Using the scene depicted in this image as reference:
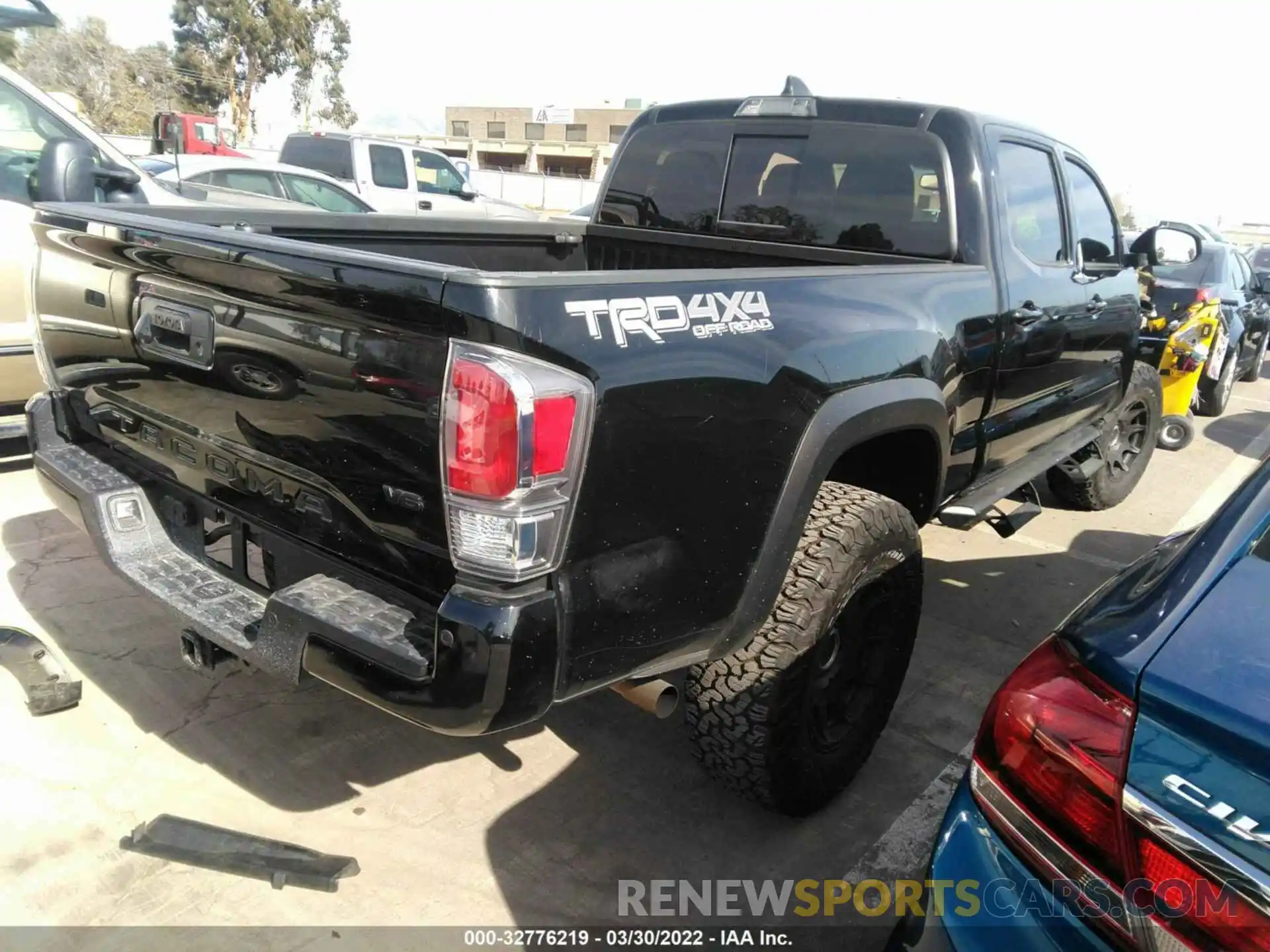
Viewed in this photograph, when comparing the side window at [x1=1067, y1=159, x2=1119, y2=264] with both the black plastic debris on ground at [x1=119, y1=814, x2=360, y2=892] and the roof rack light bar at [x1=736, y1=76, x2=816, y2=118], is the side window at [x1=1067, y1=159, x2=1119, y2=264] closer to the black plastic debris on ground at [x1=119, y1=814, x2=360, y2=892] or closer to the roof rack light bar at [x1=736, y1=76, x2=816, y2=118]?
the roof rack light bar at [x1=736, y1=76, x2=816, y2=118]

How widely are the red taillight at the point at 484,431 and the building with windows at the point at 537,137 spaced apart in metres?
48.8

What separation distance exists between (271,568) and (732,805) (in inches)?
60.8

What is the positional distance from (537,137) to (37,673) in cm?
7904

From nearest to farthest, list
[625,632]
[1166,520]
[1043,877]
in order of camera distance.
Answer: [1043,877] → [625,632] → [1166,520]

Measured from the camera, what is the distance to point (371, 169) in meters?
12.1

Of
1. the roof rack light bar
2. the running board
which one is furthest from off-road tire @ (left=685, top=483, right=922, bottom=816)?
the roof rack light bar

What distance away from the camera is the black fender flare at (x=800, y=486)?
228 cm

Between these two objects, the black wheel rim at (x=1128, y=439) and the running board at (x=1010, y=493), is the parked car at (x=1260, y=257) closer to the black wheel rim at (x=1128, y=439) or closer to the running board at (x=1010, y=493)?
the black wheel rim at (x=1128, y=439)

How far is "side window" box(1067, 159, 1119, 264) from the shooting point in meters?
4.28

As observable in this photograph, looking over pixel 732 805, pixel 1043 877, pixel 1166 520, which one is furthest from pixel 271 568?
pixel 1166 520

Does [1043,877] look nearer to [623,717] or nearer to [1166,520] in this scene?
[623,717]

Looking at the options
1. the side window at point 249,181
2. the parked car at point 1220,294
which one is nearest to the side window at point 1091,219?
the parked car at point 1220,294

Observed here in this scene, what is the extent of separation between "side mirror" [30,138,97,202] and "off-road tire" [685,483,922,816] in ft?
12.5

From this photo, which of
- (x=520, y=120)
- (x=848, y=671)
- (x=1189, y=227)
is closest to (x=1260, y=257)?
(x=1189, y=227)
